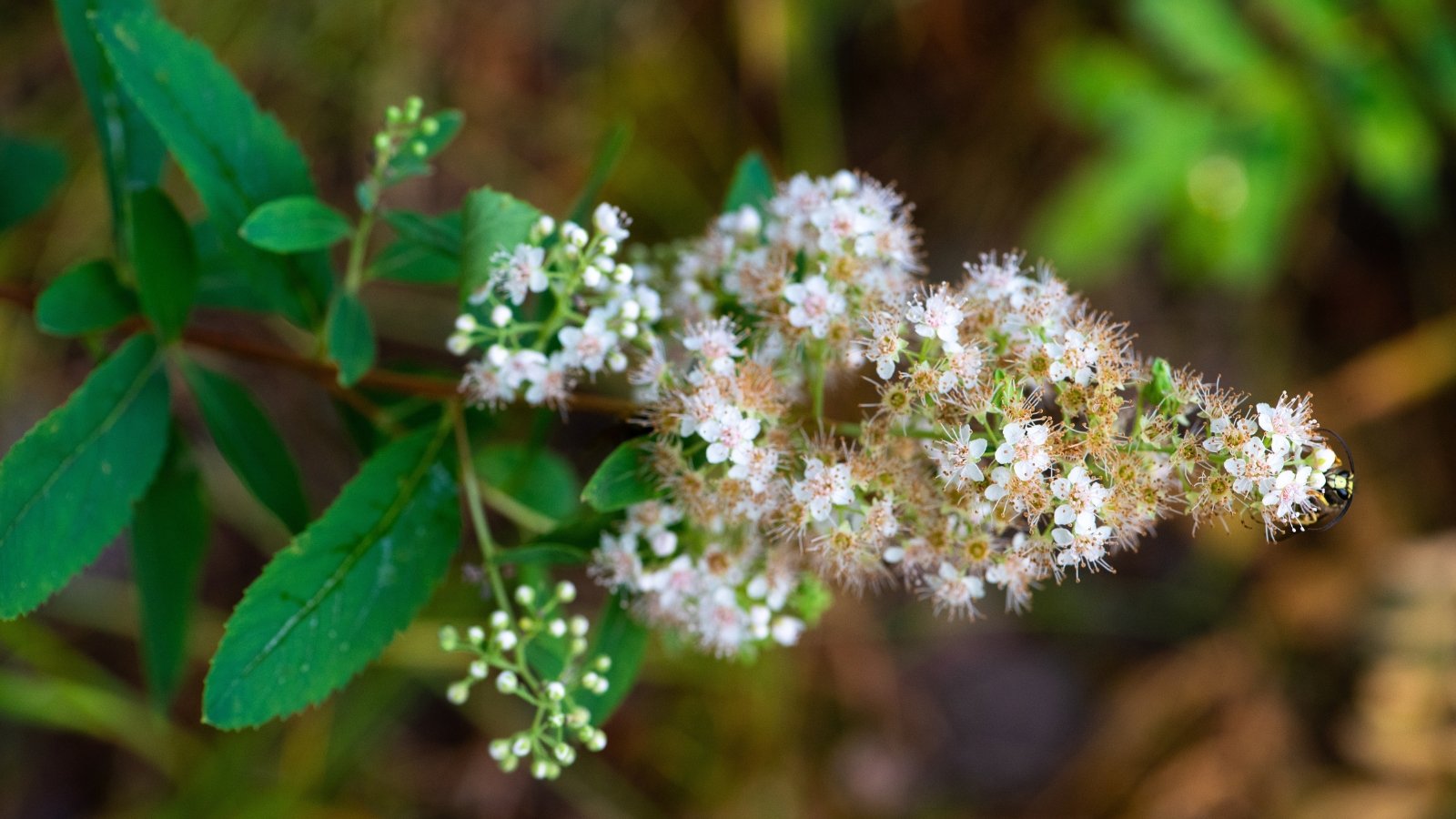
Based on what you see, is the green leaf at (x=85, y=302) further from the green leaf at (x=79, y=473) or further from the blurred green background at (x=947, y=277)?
the blurred green background at (x=947, y=277)

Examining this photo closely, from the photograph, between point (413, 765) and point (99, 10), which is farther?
point (413, 765)

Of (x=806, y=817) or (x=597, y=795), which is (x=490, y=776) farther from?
(x=806, y=817)

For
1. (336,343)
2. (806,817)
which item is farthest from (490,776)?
(336,343)

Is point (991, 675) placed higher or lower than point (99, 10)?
higher

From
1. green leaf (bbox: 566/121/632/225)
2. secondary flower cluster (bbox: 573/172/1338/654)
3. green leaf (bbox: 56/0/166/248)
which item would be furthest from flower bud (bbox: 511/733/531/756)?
green leaf (bbox: 56/0/166/248)

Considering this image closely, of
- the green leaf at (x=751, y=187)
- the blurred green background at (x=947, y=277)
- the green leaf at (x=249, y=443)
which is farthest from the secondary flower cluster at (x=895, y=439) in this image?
the blurred green background at (x=947, y=277)

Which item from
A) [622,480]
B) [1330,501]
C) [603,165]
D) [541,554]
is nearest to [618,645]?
[541,554]
